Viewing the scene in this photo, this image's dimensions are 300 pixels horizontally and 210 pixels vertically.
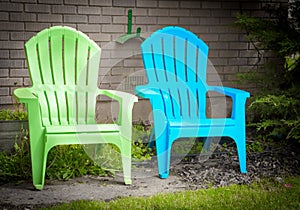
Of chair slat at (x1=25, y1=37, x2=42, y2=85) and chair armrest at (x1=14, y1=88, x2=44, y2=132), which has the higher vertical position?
chair slat at (x1=25, y1=37, x2=42, y2=85)

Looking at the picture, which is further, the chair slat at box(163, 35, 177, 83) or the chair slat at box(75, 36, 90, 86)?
the chair slat at box(163, 35, 177, 83)

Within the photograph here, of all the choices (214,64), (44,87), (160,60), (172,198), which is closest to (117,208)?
(172,198)

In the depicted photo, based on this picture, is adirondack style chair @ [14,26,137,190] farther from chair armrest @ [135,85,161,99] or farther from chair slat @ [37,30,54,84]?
chair armrest @ [135,85,161,99]

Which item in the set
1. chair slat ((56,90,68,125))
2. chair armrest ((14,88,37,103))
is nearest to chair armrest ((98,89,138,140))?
chair slat ((56,90,68,125))

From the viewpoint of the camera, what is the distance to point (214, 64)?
17.5 feet

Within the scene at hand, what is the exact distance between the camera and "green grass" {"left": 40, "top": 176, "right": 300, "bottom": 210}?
3.32 m

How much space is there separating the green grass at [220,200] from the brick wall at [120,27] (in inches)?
65.1

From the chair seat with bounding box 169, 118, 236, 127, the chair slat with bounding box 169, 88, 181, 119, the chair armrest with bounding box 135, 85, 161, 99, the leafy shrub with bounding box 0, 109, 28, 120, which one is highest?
the chair armrest with bounding box 135, 85, 161, 99

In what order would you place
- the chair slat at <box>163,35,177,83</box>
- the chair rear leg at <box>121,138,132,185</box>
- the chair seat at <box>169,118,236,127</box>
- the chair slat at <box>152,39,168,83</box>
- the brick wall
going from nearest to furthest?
1. the chair rear leg at <box>121,138,132,185</box>
2. the chair seat at <box>169,118,236,127</box>
3. the chair slat at <box>152,39,168,83</box>
4. the chair slat at <box>163,35,177,83</box>
5. the brick wall

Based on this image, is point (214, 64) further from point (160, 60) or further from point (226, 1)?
point (160, 60)

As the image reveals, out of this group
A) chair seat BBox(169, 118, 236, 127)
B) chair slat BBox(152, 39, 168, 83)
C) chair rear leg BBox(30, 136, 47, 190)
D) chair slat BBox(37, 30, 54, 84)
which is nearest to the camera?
chair rear leg BBox(30, 136, 47, 190)

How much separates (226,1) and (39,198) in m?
2.98

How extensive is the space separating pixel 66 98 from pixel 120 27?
1.20 metres

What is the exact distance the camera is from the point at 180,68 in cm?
448
